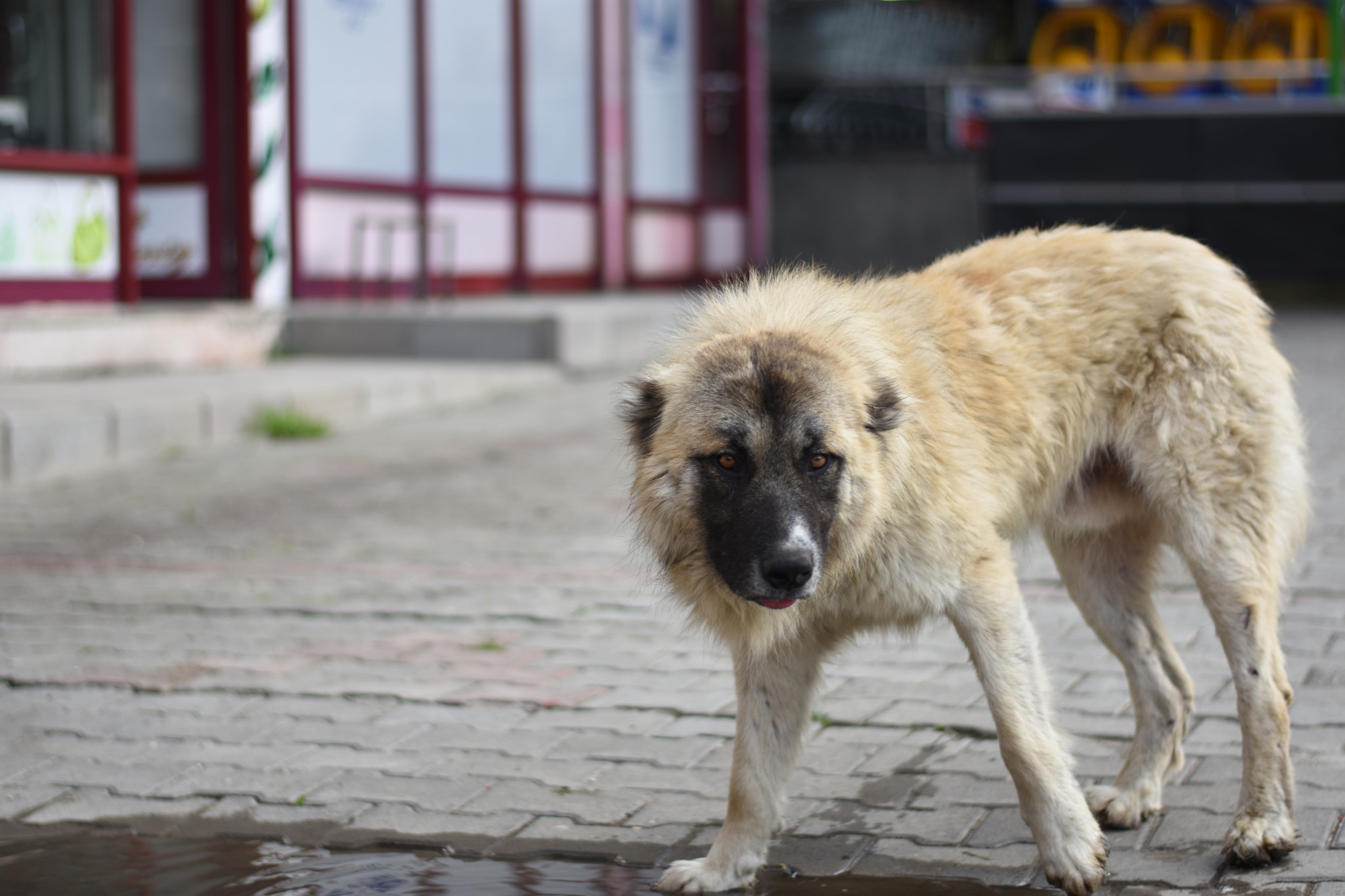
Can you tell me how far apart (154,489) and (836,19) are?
67.0ft

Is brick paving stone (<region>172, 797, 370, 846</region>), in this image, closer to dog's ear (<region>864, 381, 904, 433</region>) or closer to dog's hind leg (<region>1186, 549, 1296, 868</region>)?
dog's ear (<region>864, 381, 904, 433</region>)

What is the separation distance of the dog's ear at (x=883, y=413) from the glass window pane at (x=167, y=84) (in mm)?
11580

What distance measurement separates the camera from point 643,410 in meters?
3.76

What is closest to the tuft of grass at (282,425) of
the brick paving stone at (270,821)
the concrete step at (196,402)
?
the concrete step at (196,402)

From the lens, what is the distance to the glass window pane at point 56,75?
11602mm

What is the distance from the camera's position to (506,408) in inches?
475

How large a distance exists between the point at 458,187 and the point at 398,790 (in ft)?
42.0

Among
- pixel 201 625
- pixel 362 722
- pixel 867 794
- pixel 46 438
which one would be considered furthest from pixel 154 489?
pixel 867 794

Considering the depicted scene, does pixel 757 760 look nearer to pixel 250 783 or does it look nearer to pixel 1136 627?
pixel 1136 627

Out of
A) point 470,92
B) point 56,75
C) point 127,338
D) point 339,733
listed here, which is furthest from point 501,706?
point 470,92

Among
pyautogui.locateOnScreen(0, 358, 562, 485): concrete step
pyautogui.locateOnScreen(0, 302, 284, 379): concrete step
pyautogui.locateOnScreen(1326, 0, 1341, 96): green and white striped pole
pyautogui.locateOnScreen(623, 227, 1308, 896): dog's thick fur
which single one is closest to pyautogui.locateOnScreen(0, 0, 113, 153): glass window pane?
pyautogui.locateOnScreen(0, 302, 284, 379): concrete step

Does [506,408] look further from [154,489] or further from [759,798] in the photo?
[759,798]

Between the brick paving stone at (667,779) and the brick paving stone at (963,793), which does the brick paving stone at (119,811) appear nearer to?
the brick paving stone at (667,779)

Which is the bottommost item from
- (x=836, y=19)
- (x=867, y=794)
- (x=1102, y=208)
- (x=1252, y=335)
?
(x=867, y=794)
